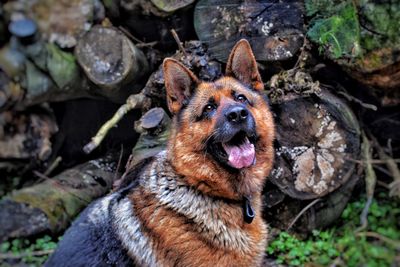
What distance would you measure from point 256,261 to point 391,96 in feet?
8.77

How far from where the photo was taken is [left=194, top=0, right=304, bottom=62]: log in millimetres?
5289

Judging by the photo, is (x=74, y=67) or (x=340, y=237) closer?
(x=340, y=237)

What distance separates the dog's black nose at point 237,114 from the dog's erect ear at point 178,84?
1.74 ft

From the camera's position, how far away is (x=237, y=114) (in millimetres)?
3959

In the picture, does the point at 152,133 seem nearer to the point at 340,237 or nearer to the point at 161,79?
the point at 161,79

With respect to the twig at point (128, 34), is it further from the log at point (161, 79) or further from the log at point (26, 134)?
the log at point (26, 134)

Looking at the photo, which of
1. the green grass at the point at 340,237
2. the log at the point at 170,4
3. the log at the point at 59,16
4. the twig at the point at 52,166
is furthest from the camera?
the twig at the point at 52,166

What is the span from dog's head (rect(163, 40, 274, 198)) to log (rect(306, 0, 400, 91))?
3.70 feet

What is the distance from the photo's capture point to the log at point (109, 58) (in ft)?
19.3

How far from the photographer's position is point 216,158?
4.17 meters

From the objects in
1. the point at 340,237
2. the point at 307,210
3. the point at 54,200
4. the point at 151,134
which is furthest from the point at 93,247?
the point at 340,237

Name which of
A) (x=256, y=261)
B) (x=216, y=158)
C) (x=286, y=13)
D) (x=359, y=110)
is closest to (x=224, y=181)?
(x=216, y=158)

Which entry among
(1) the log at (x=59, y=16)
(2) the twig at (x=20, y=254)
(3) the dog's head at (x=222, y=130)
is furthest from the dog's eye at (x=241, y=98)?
(2) the twig at (x=20, y=254)

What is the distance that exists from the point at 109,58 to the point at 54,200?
1732 mm
